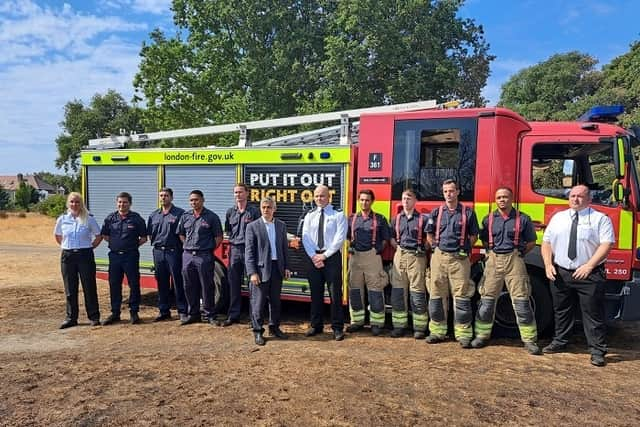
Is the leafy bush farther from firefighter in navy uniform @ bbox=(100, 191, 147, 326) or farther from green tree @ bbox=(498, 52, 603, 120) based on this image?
green tree @ bbox=(498, 52, 603, 120)

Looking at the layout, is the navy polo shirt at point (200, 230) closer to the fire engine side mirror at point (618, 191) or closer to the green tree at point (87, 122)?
the fire engine side mirror at point (618, 191)

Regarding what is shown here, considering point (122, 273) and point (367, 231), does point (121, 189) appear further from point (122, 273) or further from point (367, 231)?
point (367, 231)

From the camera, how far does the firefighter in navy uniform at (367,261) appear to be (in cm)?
562

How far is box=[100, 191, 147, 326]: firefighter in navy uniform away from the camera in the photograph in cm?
647

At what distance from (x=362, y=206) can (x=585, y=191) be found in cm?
226

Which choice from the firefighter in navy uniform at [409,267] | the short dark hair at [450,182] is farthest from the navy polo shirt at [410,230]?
the short dark hair at [450,182]

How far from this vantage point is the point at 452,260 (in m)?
5.30

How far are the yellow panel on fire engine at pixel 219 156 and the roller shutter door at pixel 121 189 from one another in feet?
0.40

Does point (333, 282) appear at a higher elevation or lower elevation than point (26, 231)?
higher

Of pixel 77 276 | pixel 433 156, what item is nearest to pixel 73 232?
pixel 77 276

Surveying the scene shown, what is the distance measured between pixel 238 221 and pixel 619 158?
14.2 feet

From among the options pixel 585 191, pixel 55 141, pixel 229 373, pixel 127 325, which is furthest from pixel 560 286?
pixel 55 141

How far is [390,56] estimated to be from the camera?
57.1 ft

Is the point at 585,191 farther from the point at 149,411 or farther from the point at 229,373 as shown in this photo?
the point at 149,411
